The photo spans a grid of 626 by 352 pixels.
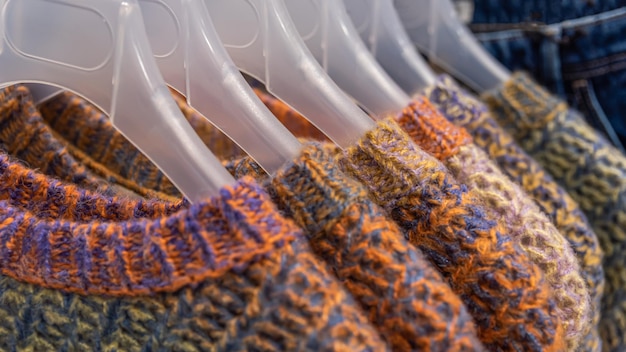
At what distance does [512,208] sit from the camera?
547 mm

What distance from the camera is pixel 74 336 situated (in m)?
0.47

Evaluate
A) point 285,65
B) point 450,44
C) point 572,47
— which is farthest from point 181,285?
point 572,47

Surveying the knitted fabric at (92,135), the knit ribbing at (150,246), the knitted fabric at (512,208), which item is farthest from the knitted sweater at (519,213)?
the knitted fabric at (92,135)

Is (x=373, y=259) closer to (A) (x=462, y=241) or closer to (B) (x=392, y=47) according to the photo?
(A) (x=462, y=241)

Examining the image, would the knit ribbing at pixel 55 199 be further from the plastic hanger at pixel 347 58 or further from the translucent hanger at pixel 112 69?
the plastic hanger at pixel 347 58

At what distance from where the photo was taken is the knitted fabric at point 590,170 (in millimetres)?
666

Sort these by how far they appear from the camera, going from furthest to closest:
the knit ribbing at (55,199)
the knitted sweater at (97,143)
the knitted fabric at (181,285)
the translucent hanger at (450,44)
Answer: the translucent hanger at (450,44)
the knitted sweater at (97,143)
the knit ribbing at (55,199)
the knitted fabric at (181,285)

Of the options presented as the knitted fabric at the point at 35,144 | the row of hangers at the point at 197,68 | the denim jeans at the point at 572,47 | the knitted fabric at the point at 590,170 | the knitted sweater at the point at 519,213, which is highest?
the denim jeans at the point at 572,47

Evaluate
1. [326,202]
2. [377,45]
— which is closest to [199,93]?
[326,202]

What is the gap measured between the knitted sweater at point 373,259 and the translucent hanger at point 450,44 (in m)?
0.38

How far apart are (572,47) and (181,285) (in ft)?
2.10

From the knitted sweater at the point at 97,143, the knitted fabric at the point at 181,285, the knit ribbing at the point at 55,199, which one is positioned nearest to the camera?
the knitted fabric at the point at 181,285

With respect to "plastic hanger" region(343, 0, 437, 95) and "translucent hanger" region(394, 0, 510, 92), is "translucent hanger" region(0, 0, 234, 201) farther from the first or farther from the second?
"translucent hanger" region(394, 0, 510, 92)

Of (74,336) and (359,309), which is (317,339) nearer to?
(359,309)
